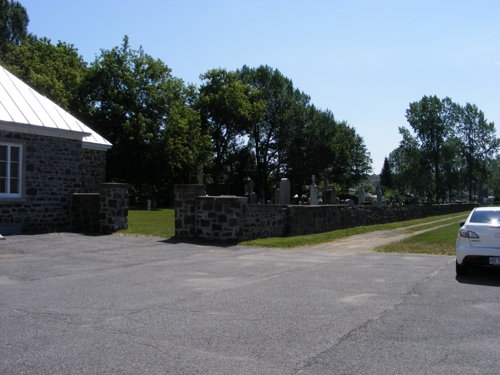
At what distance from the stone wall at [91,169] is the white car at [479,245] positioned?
56.5 ft

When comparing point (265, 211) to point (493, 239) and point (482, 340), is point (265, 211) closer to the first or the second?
point (493, 239)

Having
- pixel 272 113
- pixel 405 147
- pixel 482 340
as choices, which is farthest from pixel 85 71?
pixel 405 147

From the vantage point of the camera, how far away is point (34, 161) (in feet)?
58.9

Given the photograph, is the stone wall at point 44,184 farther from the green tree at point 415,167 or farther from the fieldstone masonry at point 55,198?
the green tree at point 415,167

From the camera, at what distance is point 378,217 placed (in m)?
31.1

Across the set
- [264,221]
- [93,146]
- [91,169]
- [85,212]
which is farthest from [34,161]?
[264,221]

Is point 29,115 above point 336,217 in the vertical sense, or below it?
above

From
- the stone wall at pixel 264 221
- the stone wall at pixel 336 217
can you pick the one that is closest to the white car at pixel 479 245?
the stone wall at pixel 264 221

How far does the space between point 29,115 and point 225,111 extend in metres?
38.4

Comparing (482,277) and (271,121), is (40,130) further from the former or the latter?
(271,121)

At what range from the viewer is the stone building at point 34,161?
17172 mm

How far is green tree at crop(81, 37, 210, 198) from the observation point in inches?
1618

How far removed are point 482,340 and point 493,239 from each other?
4.85m

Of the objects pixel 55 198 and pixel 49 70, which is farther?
pixel 49 70
